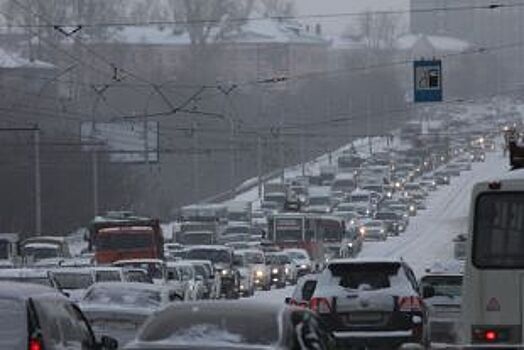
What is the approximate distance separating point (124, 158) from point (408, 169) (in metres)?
63.4

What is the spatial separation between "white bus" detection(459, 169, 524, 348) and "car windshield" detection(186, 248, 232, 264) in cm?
3837

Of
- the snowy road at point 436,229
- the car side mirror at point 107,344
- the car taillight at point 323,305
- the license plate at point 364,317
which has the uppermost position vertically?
the car side mirror at point 107,344

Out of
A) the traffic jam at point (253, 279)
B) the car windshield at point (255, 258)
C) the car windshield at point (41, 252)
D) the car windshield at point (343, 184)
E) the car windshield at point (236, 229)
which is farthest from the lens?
the car windshield at point (343, 184)

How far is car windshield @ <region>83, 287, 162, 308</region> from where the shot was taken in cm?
2688

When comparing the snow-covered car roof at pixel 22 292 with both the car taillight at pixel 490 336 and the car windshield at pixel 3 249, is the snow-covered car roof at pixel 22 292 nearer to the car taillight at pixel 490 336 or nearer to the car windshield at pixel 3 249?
the car taillight at pixel 490 336

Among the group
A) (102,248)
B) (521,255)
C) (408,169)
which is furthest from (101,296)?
(408,169)

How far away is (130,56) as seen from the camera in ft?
536

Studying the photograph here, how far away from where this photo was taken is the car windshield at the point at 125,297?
26.9m

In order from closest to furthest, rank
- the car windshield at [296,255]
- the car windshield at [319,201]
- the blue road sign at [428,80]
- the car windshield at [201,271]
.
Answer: the car windshield at [201,271] < the blue road sign at [428,80] < the car windshield at [296,255] < the car windshield at [319,201]

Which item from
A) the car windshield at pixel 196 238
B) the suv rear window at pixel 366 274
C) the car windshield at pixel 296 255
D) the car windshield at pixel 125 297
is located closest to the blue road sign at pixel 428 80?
the car windshield at pixel 296 255

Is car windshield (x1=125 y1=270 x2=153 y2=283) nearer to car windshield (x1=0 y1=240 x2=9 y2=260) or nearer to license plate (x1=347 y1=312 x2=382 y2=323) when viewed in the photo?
license plate (x1=347 y1=312 x2=382 y2=323)

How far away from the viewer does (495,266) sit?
2097 cm

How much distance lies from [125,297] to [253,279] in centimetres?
3590

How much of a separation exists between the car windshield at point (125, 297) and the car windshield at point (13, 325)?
889cm
